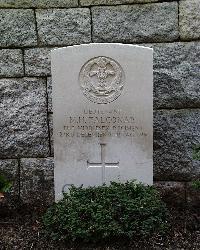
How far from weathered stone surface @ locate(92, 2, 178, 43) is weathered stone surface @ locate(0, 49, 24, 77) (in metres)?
0.67

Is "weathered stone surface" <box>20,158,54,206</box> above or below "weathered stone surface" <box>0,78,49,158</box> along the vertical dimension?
below

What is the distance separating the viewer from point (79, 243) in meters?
3.10

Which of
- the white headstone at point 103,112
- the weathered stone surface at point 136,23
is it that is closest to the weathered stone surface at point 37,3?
the weathered stone surface at point 136,23

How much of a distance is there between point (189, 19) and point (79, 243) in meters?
1.98

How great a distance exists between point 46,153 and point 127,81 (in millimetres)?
1070

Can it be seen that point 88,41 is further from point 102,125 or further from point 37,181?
point 37,181

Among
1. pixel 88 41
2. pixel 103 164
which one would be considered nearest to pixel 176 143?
pixel 103 164

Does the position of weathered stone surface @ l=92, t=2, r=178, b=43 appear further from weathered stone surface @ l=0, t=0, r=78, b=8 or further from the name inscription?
the name inscription

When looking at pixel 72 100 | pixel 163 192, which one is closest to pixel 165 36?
pixel 72 100

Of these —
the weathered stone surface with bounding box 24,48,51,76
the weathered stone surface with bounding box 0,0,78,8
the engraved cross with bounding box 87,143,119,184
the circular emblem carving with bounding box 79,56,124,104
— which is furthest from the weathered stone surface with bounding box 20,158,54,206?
the weathered stone surface with bounding box 0,0,78,8

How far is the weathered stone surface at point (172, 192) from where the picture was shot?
400 cm

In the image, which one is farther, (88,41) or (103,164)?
(88,41)

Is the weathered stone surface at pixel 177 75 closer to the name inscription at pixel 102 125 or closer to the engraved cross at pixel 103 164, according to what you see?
the name inscription at pixel 102 125

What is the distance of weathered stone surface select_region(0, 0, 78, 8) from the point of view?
380 cm
